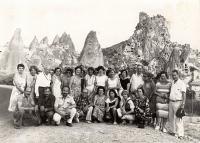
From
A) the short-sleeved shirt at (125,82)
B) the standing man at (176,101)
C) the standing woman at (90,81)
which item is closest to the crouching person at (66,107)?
the standing woman at (90,81)

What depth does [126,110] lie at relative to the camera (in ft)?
17.1

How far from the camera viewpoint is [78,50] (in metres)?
6.38

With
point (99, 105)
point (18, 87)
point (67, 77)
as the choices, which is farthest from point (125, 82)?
point (18, 87)

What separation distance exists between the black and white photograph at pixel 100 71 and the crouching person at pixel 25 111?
17mm

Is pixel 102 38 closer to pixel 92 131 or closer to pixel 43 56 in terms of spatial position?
pixel 43 56

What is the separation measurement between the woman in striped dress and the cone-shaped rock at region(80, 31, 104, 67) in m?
1.46

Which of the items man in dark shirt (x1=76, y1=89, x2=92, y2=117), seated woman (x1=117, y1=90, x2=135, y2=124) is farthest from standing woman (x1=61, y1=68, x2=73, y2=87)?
seated woman (x1=117, y1=90, x2=135, y2=124)

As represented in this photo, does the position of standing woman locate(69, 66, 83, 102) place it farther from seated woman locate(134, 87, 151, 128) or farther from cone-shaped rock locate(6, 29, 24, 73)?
cone-shaped rock locate(6, 29, 24, 73)

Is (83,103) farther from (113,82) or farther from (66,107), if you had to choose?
(113,82)

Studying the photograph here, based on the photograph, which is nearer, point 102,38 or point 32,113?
point 32,113

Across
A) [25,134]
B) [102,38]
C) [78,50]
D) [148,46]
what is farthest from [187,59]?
[25,134]

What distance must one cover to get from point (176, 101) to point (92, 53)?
2.16 m

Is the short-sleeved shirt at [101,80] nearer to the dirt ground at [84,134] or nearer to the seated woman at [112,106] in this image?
the seated woman at [112,106]

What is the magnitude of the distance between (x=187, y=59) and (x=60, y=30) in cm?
288
